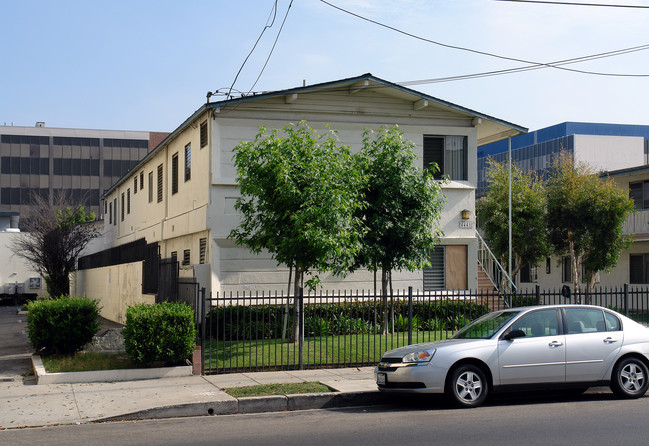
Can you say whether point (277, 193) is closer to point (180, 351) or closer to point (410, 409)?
point (180, 351)

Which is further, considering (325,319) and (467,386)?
(325,319)

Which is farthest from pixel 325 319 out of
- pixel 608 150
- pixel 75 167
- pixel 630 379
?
pixel 75 167

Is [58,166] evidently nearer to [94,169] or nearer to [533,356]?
[94,169]

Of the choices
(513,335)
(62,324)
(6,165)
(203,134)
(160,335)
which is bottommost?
(160,335)

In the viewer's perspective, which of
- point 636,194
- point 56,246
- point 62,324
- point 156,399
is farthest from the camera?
point 56,246

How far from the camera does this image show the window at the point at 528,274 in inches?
1591

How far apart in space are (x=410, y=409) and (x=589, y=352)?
2875 millimetres

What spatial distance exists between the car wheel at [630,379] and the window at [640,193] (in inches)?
963

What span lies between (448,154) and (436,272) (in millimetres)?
3699

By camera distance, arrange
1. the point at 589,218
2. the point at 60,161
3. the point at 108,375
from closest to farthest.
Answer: the point at 108,375, the point at 589,218, the point at 60,161

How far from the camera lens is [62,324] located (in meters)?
14.9

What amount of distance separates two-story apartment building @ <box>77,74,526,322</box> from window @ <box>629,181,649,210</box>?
1281 cm

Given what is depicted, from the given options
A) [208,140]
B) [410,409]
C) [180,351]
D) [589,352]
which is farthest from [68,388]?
[208,140]

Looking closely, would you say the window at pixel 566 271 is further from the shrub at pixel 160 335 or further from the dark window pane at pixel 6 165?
the dark window pane at pixel 6 165
